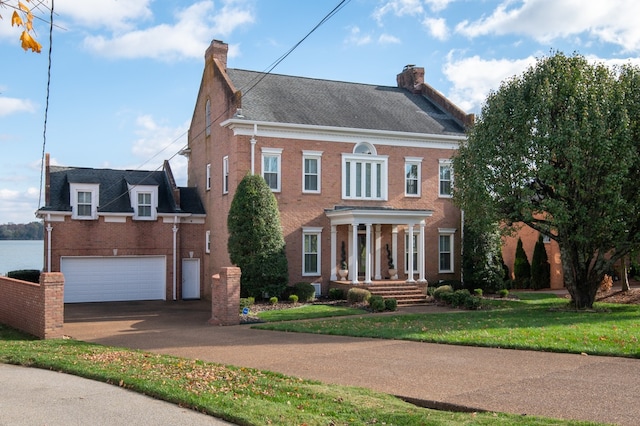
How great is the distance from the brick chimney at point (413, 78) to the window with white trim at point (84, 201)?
17.3m

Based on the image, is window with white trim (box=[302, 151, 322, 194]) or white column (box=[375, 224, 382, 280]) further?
white column (box=[375, 224, 382, 280])

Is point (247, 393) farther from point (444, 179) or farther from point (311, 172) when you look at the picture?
point (444, 179)

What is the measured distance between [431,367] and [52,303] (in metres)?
10.7

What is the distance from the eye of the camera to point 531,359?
12.7 m

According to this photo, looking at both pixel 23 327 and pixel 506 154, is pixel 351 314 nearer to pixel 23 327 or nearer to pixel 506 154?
pixel 506 154

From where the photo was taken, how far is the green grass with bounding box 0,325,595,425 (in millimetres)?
8133

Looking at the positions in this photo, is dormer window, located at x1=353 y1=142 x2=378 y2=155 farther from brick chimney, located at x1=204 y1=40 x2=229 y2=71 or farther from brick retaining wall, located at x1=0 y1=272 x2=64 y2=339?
brick retaining wall, located at x1=0 y1=272 x2=64 y2=339

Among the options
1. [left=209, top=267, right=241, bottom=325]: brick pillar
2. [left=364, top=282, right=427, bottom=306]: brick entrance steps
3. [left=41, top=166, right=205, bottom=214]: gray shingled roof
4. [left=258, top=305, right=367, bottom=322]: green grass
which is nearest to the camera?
[left=209, top=267, right=241, bottom=325]: brick pillar

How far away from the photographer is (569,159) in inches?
783

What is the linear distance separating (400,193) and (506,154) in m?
8.29

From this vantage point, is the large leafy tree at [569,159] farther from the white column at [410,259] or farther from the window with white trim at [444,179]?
the window with white trim at [444,179]

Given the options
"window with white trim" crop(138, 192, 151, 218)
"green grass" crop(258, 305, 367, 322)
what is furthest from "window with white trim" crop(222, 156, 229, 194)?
"green grass" crop(258, 305, 367, 322)

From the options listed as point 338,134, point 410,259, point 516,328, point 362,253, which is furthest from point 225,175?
point 516,328

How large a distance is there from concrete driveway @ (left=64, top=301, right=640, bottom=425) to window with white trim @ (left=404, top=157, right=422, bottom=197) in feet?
43.0
